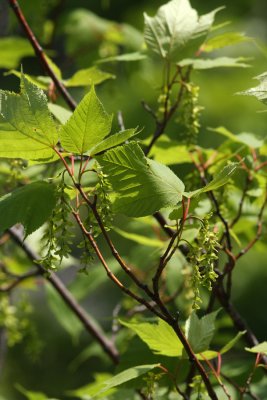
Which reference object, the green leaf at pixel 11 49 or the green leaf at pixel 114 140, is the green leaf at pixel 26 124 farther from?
the green leaf at pixel 11 49

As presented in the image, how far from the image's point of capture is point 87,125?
1189mm

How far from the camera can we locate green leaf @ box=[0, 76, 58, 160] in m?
1.17

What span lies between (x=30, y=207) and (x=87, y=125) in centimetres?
18

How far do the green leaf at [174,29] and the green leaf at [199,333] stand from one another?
1.96 ft

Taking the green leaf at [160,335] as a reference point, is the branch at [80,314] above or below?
below

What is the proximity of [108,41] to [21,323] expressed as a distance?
1.31 m

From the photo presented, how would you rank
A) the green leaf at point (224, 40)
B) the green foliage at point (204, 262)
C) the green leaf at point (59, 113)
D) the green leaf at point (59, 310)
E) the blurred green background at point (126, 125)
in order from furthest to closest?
the blurred green background at point (126, 125)
the green leaf at point (59, 310)
the green leaf at point (224, 40)
the green leaf at point (59, 113)
the green foliage at point (204, 262)

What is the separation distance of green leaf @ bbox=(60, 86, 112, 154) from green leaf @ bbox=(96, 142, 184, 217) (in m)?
0.03

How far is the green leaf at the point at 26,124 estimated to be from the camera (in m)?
1.17

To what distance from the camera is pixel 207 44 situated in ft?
5.98

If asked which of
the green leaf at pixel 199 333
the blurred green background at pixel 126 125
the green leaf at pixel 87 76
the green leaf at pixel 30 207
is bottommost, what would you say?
the blurred green background at pixel 126 125

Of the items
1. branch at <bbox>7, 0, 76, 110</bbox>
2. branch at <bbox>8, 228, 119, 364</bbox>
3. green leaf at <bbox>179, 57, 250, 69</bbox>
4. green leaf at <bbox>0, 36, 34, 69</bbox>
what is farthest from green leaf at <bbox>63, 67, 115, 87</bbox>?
green leaf at <bbox>0, 36, 34, 69</bbox>

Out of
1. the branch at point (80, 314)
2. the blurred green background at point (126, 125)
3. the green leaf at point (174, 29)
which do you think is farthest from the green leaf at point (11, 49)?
the blurred green background at point (126, 125)

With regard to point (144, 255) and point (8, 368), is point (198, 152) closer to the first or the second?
point (144, 255)
